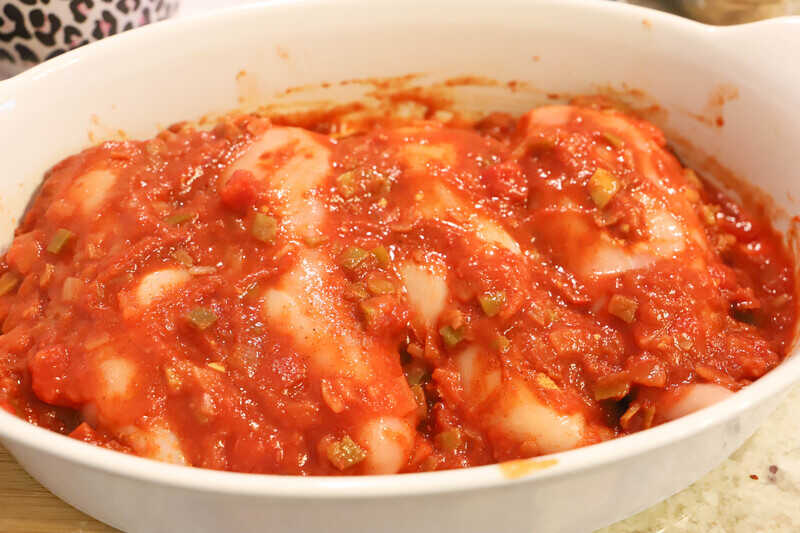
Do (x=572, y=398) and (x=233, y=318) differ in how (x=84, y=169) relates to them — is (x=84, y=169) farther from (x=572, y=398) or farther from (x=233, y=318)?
(x=572, y=398)

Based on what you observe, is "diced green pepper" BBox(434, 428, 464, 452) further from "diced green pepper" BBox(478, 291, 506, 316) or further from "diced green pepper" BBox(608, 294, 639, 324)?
"diced green pepper" BBox(608, 294, 639, 324)

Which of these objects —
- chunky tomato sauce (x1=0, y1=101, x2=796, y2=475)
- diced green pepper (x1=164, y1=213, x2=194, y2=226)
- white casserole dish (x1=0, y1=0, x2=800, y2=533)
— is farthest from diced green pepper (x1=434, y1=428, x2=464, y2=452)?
diced green pepper (x1=164, y1=213, x2=194, y2=226)

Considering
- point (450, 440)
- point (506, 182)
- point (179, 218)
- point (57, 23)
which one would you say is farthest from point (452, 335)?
point (57, 23)

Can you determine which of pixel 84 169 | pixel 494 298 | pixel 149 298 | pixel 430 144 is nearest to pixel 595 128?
pixel 430 144

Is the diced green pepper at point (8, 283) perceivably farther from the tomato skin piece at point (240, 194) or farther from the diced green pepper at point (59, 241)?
the tomato skin piece at point (240, 194)

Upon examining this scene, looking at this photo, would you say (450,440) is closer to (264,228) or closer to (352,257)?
(352,257)

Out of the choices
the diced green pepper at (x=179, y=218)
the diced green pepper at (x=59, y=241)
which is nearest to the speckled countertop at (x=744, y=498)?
the diced green pepper at (x=179, y=218)
